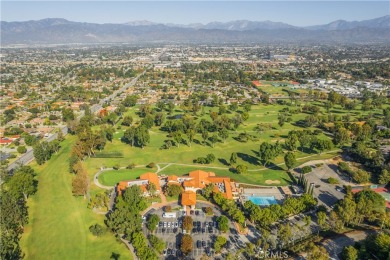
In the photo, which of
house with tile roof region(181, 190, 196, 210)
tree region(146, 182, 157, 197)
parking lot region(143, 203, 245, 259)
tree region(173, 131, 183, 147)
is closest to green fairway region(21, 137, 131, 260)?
parking lot region(143, 203, 245, 259)

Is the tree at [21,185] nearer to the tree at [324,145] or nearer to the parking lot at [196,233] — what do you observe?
the parking lot at [196,233]

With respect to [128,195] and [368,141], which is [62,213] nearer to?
[128,195]

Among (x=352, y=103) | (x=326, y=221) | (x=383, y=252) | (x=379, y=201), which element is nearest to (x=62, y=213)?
(x=326, y=221)

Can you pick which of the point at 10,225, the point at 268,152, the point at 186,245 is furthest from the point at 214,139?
the point at 10,225

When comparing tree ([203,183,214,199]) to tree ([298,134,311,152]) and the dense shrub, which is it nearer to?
the dense shrub

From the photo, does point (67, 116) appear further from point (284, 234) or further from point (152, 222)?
point (284, 234)

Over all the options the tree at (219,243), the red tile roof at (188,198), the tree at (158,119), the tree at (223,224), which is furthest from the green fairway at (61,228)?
the tree at (158,119)
